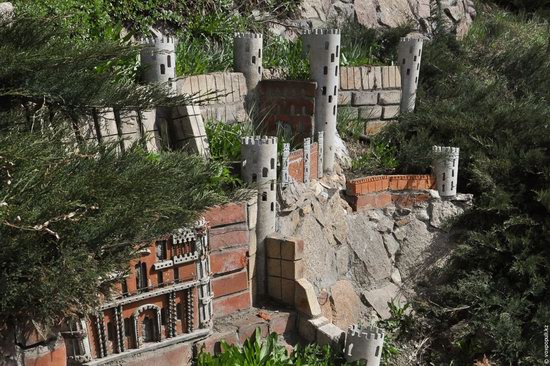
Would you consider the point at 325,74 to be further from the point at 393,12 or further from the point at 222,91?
the point at 393,12

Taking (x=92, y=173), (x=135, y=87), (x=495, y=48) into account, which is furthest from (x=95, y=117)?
(x=495, y=48)

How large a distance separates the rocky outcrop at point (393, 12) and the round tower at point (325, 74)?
248 cm

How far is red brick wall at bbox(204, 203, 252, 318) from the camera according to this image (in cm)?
467

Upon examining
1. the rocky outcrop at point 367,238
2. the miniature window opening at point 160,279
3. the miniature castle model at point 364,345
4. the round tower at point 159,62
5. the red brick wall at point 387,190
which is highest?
the round tower at point 159,62

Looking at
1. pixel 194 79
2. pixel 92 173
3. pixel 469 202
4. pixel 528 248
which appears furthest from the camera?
pixel 469 202

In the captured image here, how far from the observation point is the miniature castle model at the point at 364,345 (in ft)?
15.9

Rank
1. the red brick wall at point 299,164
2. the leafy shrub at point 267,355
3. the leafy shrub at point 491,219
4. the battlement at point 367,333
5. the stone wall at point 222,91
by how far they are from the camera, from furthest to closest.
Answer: the leafy shrub at point 491,219 → the stone wall at point 222,91 → the red brick wall at point 299,164 → the battlement at point 367,333 → the leafy shrub at point 267,355

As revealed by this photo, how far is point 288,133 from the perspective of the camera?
5914 mm

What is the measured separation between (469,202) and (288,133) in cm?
196

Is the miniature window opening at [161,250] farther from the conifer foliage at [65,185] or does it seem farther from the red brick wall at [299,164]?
the red brick wall at [299,164]

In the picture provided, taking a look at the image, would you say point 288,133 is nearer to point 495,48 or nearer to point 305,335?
point 305,335

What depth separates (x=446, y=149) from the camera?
626cm

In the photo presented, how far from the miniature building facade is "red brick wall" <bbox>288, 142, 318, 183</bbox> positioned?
1255 millimetres

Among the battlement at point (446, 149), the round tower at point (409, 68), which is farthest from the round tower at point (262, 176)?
the round tower at point (409, 68)
